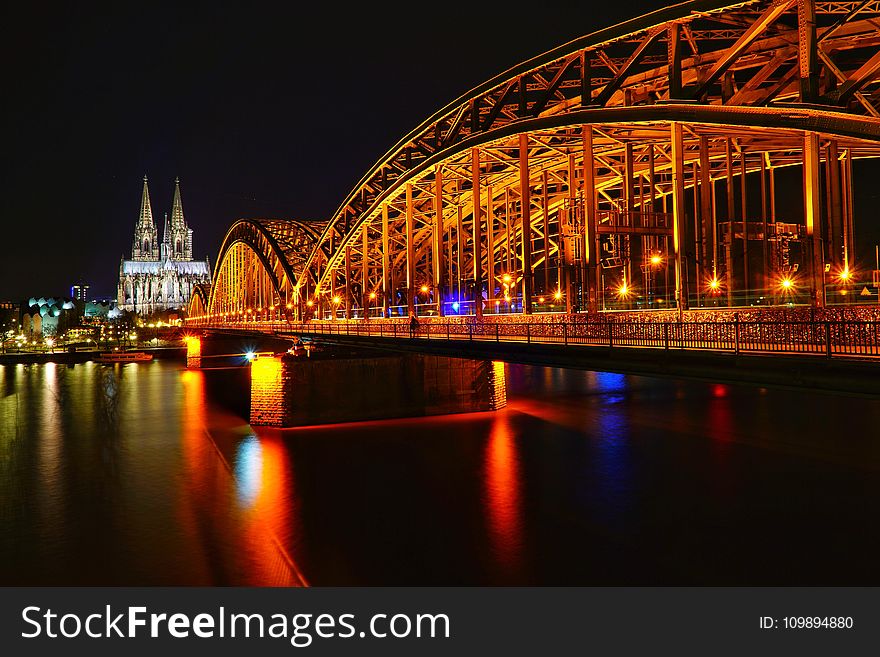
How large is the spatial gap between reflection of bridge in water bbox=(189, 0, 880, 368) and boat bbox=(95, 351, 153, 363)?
71284 millimetres

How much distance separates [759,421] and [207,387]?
4497 cm

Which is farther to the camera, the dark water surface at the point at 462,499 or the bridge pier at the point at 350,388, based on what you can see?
the bridge pier at the point at 350,388

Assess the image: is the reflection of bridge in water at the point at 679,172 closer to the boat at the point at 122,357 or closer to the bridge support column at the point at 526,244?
the bridge support column at the point at 526,244

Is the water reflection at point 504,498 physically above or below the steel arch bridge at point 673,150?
below

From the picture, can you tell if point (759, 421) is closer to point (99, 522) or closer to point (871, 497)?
point (871, 497)

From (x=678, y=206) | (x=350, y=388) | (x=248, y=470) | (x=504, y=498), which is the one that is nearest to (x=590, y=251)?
(x=678, y=206)

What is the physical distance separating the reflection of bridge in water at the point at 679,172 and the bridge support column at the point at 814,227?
0.05m

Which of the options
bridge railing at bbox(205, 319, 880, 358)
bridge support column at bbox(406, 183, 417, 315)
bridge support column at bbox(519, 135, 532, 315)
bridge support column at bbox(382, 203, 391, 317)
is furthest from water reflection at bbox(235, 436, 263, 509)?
bridge support column at bbox(382, 203, 391, 317)

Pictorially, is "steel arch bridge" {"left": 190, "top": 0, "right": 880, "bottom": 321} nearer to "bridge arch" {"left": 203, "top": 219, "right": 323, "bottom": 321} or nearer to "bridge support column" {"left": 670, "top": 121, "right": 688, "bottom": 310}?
"bridge support column" {"left": 670, "top": 121, "right": 688, "bottom": 310}

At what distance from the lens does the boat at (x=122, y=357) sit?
110 m

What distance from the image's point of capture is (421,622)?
54.4 feet

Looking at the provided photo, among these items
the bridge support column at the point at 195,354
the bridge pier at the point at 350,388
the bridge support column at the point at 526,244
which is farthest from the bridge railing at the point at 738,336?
the bridge support column at the point at 195,354

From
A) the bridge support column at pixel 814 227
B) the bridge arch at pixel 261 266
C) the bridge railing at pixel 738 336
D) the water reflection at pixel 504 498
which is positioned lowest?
the water reflection at pixel 504 498

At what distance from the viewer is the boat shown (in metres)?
110
